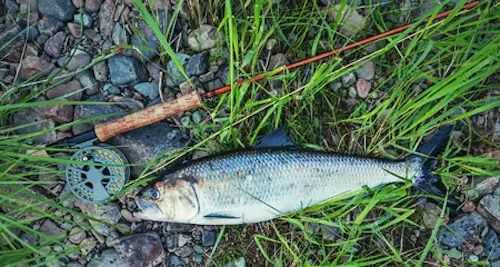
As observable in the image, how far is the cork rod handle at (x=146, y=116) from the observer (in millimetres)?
2949

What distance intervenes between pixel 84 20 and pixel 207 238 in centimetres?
222

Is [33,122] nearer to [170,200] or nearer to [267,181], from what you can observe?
[170,200]

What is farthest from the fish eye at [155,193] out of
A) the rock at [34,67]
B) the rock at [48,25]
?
the rock at [48,25]

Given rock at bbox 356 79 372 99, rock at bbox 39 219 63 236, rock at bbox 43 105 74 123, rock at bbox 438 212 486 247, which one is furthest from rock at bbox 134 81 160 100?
rock at bbox 438 212 486 247

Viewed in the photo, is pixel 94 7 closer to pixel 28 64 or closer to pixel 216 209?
pixel 28 64

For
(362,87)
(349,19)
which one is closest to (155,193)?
(362,87)

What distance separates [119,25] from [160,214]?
1694 mm

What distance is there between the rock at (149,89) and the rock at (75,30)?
2.27 feet

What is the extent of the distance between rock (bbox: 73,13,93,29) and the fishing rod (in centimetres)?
100

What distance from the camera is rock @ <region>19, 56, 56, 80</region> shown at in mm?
3217

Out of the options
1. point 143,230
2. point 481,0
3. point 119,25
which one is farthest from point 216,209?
point 481,0

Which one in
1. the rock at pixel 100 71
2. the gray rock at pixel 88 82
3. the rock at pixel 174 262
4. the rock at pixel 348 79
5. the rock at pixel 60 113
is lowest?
the rock at pixel 174 262

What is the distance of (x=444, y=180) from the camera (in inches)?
124

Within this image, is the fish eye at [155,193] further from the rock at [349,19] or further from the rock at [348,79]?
the rock at [349,19]
